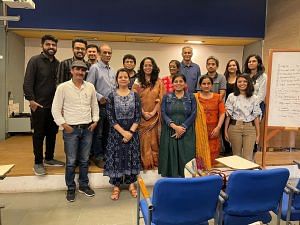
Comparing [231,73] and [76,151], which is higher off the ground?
[231,73]

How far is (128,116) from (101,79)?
0.63 m

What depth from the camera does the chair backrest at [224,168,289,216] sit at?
192cm

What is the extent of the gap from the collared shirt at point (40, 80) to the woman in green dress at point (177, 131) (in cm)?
130

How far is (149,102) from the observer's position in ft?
11.2

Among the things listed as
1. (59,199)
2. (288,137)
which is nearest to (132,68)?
(59,199)

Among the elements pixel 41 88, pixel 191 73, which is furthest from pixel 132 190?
pixel 191 73

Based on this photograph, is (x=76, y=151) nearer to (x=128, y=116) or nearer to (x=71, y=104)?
(x=71, y=104)

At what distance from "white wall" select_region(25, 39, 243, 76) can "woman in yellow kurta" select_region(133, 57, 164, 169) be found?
3.04 metres

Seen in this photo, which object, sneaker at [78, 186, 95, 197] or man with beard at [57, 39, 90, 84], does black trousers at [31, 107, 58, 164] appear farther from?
sneaker at [78, 186, 95, 197]

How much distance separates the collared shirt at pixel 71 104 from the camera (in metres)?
2.95

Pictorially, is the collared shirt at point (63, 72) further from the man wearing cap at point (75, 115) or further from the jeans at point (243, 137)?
the jeans at point (243, 137)

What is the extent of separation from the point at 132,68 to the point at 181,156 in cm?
127

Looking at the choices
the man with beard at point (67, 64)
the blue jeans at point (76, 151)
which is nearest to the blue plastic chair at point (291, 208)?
the blue jeans at point (76, 151)

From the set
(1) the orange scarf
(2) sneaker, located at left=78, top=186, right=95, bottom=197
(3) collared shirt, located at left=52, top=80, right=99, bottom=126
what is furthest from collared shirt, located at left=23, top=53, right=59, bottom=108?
(1) the orange scarf
